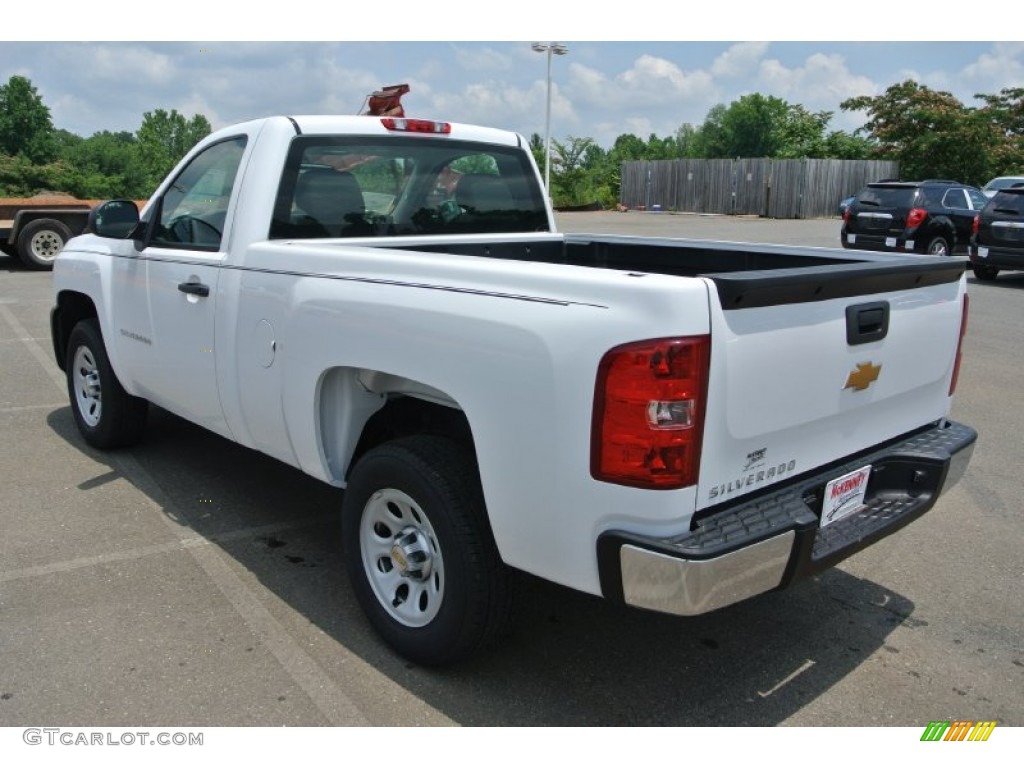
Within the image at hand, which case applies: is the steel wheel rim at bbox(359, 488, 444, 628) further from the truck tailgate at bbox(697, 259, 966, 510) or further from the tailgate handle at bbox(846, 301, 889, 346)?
the tailgate handle at bbox(846, 301, 889, 346)

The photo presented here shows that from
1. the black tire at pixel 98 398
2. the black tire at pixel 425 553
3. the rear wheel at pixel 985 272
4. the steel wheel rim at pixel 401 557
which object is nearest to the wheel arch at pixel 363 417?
the black tire at pixel 425 553

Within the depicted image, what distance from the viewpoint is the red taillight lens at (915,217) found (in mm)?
15961

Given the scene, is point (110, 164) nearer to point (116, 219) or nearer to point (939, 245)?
point (939, 245)

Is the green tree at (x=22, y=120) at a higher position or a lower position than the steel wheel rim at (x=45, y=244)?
higher

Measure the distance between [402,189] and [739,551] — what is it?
265cm

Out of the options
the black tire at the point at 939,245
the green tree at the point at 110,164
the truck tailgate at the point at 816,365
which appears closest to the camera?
the truck tailgate at the point at 816,365

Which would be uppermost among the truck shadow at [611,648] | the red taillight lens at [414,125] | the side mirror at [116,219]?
the red taillight lens at [414,125]

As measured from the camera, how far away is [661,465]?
2.36 meters

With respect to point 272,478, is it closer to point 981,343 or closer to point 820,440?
point 820,440

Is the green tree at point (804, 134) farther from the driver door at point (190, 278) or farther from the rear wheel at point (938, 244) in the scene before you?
the driver door at point (190, 278)

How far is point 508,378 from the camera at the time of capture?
8.31 feet

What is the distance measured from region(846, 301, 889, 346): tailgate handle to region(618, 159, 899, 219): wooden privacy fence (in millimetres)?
35904

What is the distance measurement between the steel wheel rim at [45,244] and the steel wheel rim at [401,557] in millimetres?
14453

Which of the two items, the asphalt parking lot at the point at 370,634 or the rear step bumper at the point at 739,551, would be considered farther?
the asphalt parking lot at the point at 370,634
